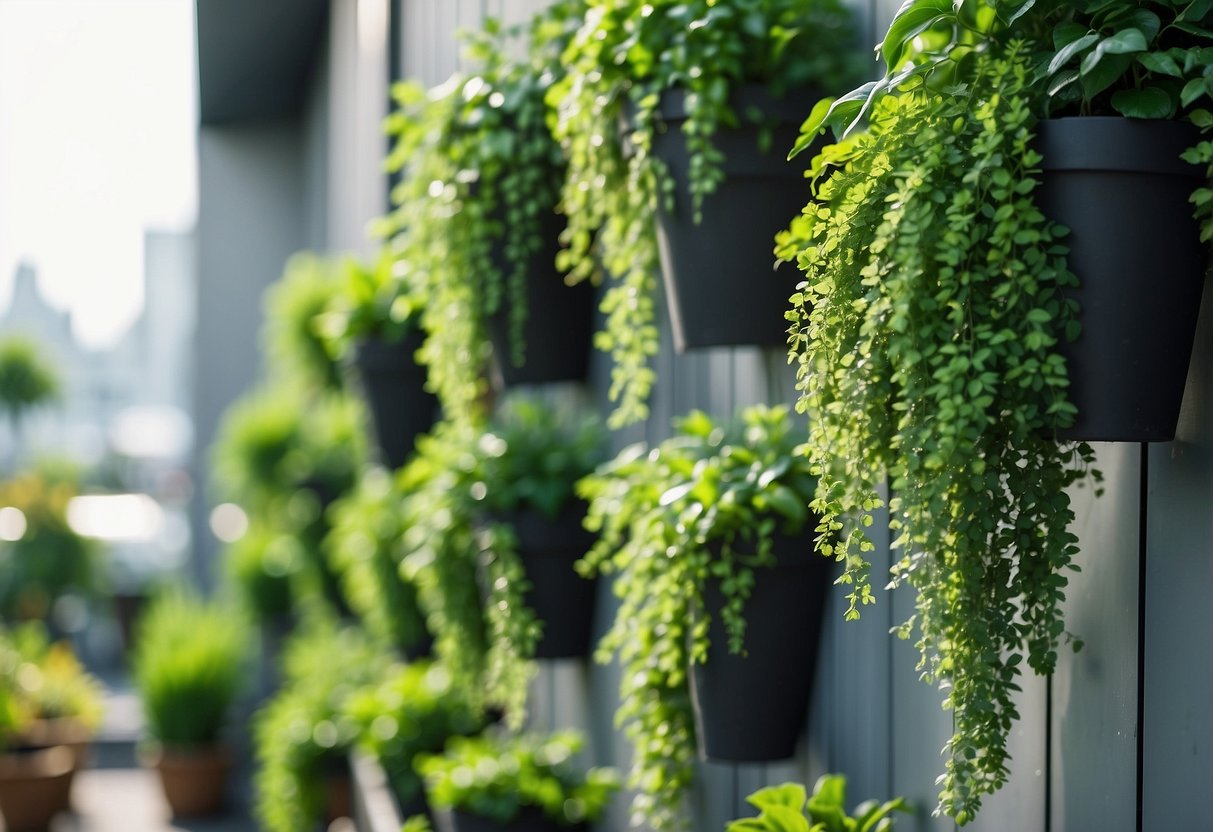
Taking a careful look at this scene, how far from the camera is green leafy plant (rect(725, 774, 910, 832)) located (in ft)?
3.63

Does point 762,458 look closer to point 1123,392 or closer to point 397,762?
point 1123,392

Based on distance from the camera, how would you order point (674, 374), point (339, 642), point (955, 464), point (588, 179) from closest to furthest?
point (955, 464) → point (588, 179) → point (674, 374) → point (339, 642)

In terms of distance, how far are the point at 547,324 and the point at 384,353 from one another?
723 millimetres

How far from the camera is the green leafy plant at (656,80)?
1230 mm

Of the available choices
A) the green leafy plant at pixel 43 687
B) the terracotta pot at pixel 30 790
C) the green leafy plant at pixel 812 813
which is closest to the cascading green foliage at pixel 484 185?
the green leafy plant at pixel 812 813

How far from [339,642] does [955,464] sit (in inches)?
125

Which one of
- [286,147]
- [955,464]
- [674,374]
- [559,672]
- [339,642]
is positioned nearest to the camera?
[955,464]

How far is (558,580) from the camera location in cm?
194

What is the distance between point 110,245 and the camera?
A: 23.8 ft

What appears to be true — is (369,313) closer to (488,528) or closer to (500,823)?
(488,528)

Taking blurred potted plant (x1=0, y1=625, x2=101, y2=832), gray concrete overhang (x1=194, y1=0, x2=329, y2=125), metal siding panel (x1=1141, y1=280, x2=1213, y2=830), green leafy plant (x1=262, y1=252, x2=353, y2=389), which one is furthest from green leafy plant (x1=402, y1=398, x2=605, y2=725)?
gray concrete overhang (x1=194, y1=0, x2=329, y2=125)

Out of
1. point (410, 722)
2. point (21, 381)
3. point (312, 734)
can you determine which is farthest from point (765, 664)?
point (21, 381)

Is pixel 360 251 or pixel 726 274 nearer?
pixel 726 274

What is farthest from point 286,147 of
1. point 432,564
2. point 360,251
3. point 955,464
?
point 955,464
